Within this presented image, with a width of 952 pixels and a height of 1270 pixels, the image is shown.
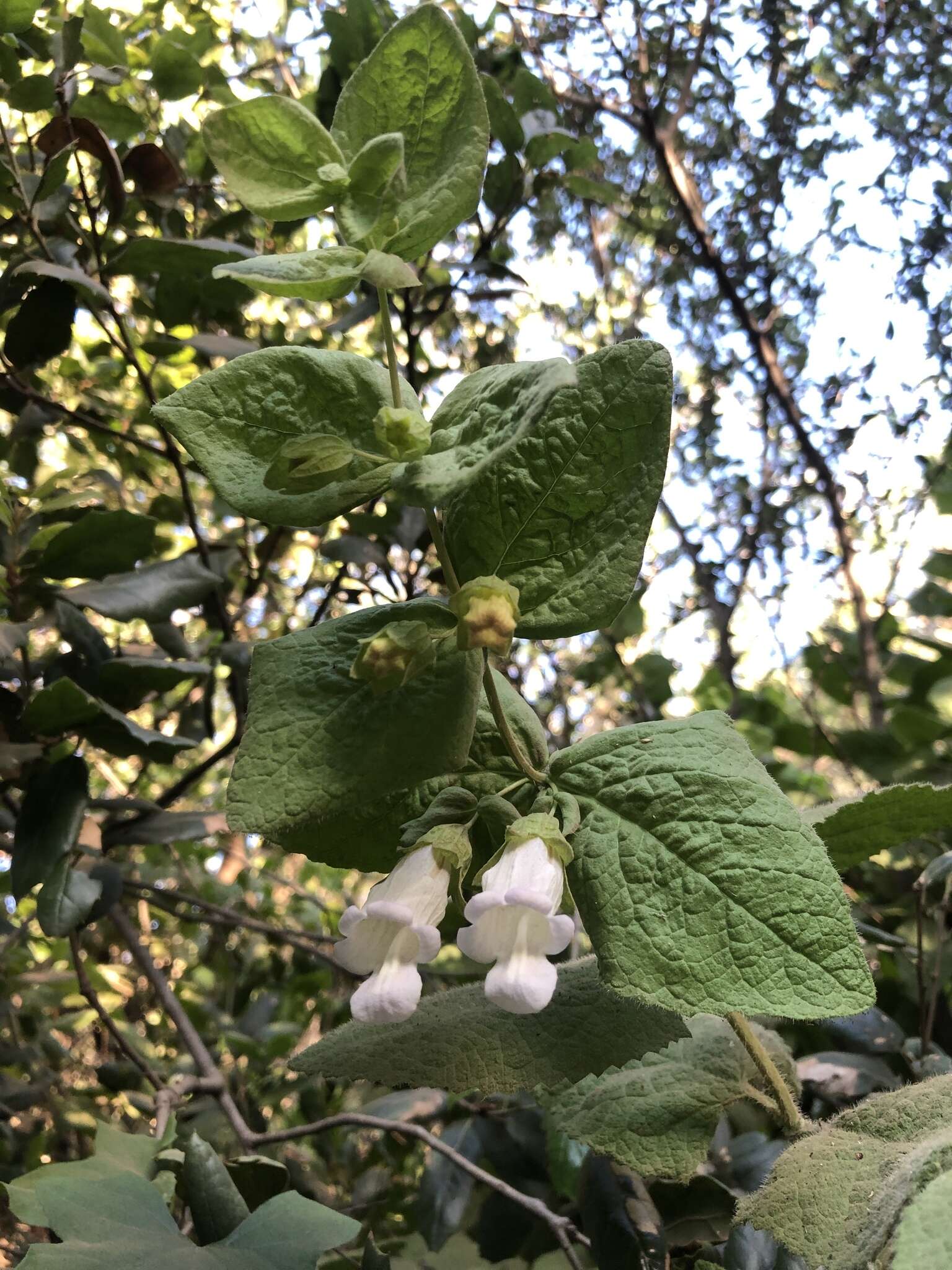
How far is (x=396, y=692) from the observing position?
42cm

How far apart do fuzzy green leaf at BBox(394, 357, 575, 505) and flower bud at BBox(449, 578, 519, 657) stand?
5cm

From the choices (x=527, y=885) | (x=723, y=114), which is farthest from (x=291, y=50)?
(x=527, y=885)

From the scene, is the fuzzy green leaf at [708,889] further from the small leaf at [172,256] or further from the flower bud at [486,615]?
the small leaf at [172,256]

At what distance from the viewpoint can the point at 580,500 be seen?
0.44 meters

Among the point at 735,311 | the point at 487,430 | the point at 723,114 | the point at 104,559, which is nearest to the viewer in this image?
the point at 487,430

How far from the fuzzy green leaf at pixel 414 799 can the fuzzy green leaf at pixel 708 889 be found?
5 cm

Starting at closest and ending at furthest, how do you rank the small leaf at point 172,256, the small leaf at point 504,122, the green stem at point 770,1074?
1. the green stem at point 770,1074
2. the small leaf at point 172,256
3. the small leaf at point 504,122

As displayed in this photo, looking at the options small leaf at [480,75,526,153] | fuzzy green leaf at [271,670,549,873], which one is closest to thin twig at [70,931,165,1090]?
fuzzy green leaf at [271,670,549,873]

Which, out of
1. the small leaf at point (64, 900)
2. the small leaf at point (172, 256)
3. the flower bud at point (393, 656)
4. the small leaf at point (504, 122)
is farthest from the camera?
the small leaf at point (504, 122)

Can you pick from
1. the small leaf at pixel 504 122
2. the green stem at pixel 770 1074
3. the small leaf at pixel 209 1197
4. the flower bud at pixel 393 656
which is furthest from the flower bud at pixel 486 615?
the small leaf at pixel 504 122

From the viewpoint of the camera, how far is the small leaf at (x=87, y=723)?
0.73m

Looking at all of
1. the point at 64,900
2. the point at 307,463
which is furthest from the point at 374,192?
the point at 64,900

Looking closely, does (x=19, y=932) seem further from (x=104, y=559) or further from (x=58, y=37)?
(x=58, y=37)

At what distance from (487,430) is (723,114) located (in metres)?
1.89
